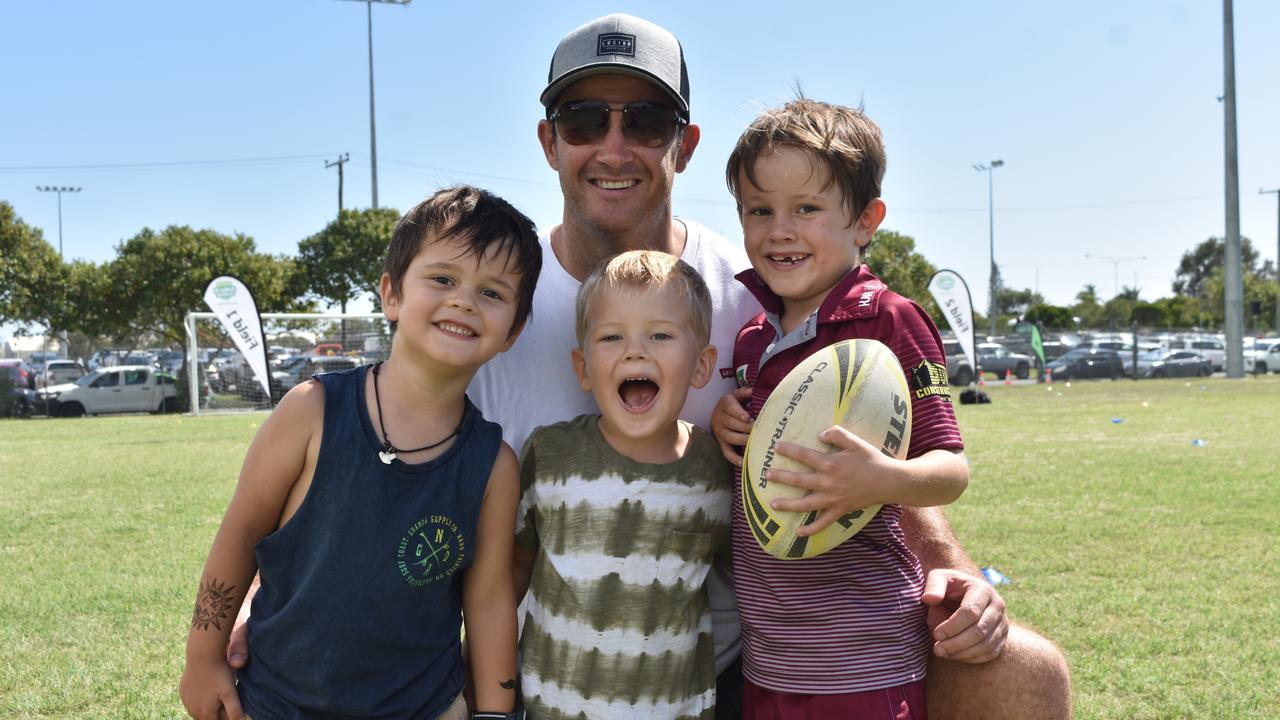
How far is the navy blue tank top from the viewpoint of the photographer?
7.09ft

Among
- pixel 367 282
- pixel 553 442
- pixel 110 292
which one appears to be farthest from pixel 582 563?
pixel 367 282

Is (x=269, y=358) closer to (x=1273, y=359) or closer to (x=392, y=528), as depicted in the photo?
(x=392, y=528)

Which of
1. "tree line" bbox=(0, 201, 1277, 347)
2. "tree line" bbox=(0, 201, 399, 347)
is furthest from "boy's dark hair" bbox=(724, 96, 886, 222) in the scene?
"tree line" bbox=(0, 201, 399, 347)

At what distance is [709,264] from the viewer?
303 centimetres

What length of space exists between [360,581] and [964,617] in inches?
55.2

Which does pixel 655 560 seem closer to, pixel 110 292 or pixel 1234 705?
pixel 1234 705

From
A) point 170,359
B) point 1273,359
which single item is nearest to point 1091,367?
point 1273,359

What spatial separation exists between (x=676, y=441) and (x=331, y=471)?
33.4 inches

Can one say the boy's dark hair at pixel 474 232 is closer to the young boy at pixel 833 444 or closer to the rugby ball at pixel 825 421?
the young boy at pixel 833 444

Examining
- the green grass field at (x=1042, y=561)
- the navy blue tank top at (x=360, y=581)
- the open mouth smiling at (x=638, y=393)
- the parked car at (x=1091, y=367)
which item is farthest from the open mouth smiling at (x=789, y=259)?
the parked car at (x=1091, y=367)

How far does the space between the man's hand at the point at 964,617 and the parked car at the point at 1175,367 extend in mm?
34924

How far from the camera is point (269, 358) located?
92.6 feet

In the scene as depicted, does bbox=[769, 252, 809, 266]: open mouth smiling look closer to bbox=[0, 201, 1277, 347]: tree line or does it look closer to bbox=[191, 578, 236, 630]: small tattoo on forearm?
bbox=[191, 578, 236, 630]: small tattoo on forearm

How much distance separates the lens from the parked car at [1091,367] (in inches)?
1289
